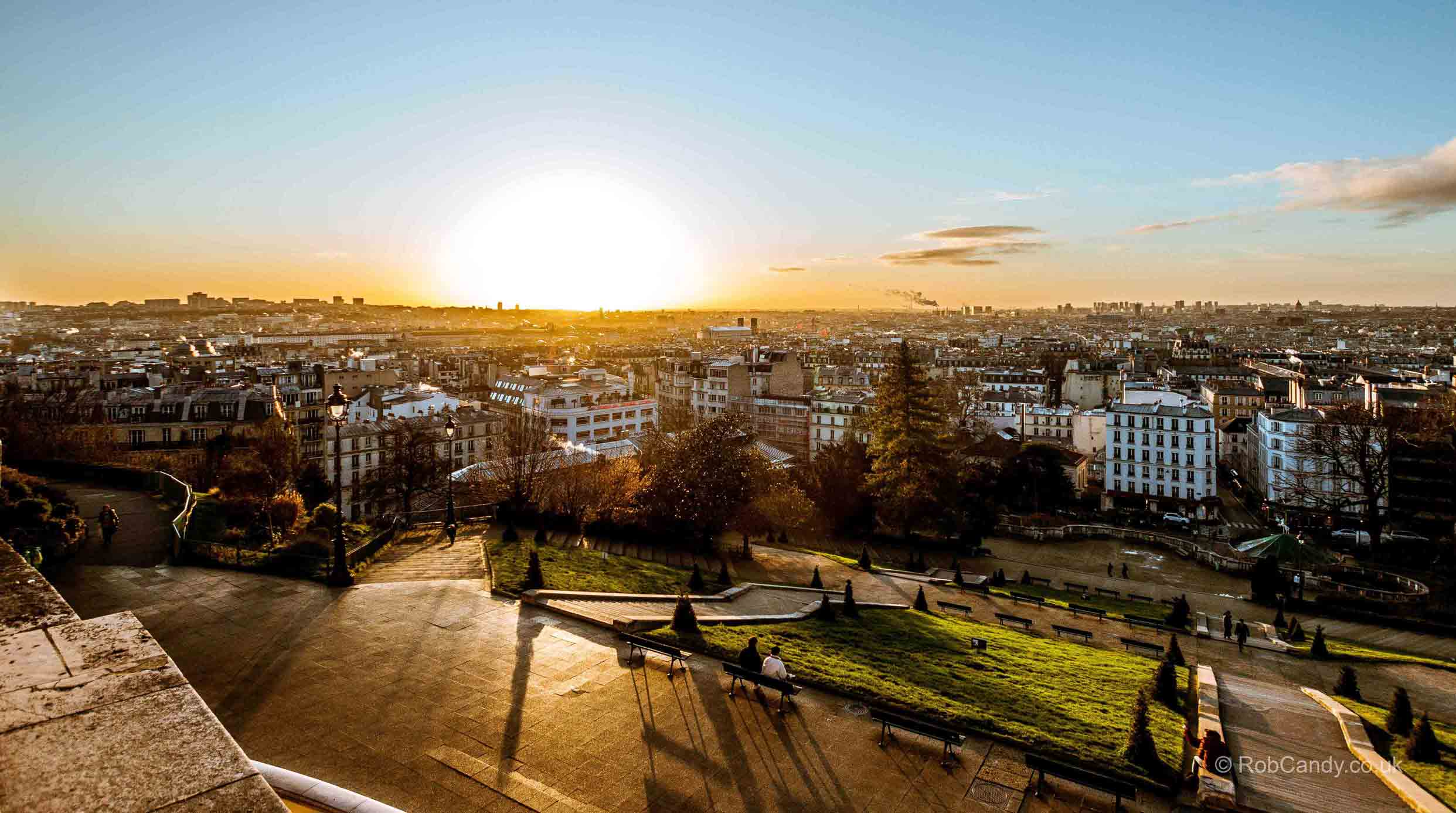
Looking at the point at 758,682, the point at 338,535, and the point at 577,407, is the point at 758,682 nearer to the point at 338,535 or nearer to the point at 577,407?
the point at 338,535

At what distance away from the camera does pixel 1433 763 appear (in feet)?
47.6

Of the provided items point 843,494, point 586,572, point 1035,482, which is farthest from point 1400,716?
point 1035,482

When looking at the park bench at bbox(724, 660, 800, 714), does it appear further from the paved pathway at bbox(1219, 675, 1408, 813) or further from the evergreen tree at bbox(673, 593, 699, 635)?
the paved pathway at bbox(1219, 675, 1408, 813)

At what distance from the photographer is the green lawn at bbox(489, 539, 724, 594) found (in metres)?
20.7

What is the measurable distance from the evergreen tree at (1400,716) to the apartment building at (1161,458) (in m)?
51.4

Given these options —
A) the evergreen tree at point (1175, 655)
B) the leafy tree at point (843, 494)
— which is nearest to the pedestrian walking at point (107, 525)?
the evergreen tree at point (1175, 655)

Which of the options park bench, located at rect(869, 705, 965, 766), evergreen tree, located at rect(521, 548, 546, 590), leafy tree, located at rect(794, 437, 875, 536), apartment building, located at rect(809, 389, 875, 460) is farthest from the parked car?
evergreen tree, located at rect(521, 548, 546, 590)

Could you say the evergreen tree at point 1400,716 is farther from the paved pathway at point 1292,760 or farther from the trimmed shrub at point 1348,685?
the trimmed shrub at point 1348,685

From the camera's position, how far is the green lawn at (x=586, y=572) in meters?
20.7

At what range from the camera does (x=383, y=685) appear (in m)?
12.5

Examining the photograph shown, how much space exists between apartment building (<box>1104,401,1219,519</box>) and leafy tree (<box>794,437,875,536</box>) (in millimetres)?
30577

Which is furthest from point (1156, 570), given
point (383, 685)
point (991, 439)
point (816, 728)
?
point (383, 685)

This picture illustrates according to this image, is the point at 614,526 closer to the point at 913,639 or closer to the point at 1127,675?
the point at 913,639

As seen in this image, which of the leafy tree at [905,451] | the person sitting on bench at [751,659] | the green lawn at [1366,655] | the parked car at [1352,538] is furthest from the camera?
the parked car at [1352,538]
